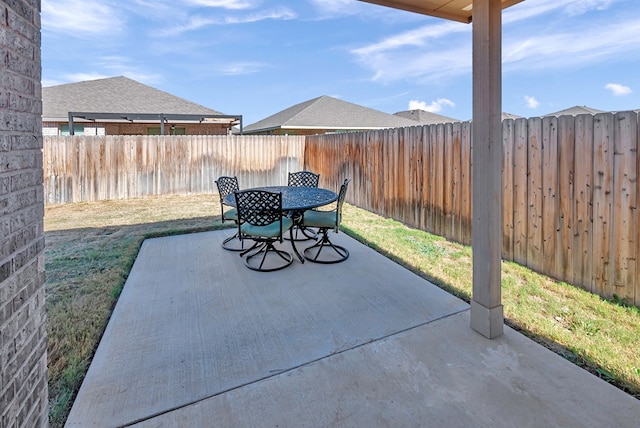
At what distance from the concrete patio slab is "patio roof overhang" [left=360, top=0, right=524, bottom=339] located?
0.90 ft

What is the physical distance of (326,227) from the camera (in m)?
4.48

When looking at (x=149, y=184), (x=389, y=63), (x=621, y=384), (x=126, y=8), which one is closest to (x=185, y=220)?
(x=149, y=184)

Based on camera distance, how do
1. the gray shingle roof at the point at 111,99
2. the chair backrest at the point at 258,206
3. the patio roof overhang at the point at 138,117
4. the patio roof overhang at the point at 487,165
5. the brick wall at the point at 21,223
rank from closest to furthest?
the brick wall at the point at 21,223, the patio roof overhang at the point at 487,165, the chair backrest at the point at 258,206, the patio roof overhang at the point at 138,117, the gray shingle roof at the point at 111,99

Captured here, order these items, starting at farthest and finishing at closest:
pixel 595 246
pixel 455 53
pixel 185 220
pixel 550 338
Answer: pixel 455 53 → pixel 185 220 → pixel 595 246 → pixel 550 338

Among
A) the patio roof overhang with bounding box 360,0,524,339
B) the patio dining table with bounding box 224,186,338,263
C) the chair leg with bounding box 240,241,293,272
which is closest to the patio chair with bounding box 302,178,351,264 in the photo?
the patio dining table with bounding box 224,186,338,263

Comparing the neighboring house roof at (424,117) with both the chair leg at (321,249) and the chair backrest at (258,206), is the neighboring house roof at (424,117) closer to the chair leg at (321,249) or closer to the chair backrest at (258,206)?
the chair leg at (321,249)

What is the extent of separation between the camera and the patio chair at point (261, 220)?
3936 millimetres

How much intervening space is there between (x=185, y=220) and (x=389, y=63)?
15.5 m

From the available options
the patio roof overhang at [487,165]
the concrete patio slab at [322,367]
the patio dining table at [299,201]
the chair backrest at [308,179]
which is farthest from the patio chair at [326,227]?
the patio roof overhang at [487,165]

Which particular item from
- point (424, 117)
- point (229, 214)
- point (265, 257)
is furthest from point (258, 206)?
point (424, 117)

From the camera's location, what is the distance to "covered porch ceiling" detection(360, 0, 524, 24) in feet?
9.48

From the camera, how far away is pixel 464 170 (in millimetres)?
5039

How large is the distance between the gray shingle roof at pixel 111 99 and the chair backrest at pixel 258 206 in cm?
1337

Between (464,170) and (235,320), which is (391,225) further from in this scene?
(235,320)
